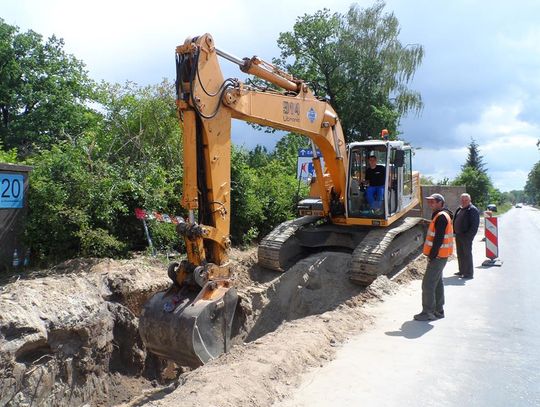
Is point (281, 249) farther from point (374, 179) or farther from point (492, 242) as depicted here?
point (492, 242)

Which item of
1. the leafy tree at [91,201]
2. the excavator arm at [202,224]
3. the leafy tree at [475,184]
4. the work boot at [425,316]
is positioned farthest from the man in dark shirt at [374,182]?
the leafy tree at [475,184]

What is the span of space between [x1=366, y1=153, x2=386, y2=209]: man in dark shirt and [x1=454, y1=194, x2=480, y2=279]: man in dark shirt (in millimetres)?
1839

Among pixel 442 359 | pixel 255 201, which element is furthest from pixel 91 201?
pixel 442 359

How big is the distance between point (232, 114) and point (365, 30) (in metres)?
25.1

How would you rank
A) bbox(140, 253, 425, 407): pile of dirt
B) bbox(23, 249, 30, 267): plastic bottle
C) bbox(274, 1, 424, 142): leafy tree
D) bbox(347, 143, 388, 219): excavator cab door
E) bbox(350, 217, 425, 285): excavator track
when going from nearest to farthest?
bbox(140, 253, 425, 407): pile of dirt
bbox(350, 217, 425, 285): excavator track
bbox(23, 249, 30, 267): plastic bottle
bbox(347, 143, 388, 219): excavator cab door
bbox(274, 1, 424, 142): leafy tree

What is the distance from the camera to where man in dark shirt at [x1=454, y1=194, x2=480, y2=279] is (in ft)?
32.3

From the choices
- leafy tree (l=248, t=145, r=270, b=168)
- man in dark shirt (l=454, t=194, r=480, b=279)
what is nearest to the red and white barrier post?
man in dark shirt (l=454, t=194, r=480, b=279)

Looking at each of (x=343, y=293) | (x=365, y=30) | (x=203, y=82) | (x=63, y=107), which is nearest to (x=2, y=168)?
(x=203, y=82)

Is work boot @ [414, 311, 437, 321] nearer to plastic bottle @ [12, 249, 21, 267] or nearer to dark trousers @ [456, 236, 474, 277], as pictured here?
dark trousers @ [456, 236, 474, 277]

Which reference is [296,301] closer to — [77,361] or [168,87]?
[77,361]

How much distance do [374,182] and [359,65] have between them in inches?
813

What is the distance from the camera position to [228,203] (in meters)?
6.21

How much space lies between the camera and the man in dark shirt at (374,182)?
986cm

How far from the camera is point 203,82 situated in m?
5.87
